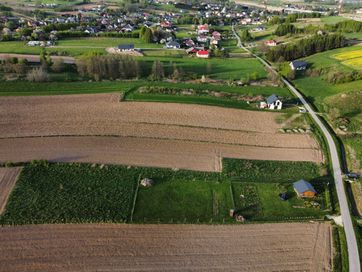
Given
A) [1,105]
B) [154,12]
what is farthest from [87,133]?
[154,12]

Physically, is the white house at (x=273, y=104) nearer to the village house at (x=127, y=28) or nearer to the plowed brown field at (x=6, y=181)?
the plowed brown field at (x=6, y=181)

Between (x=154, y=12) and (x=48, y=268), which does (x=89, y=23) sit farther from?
(x=48, y=268)

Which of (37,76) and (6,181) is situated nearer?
(6,181)

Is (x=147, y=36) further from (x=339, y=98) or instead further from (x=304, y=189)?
(x=304, y=189)

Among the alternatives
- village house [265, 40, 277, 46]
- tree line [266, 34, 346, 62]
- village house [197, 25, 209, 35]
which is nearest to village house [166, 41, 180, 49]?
village house [197, 25, 209, 35]

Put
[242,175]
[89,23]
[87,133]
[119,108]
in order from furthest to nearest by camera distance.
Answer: [89,23]
[119,108]
[87,133]
[242,175]

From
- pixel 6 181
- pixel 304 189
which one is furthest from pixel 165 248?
pixel 6 181

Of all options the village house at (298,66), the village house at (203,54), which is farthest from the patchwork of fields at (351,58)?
the village house at (203,54)
